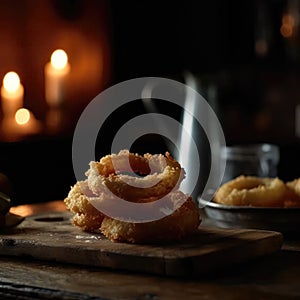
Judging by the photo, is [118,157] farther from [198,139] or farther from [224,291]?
[198,139]

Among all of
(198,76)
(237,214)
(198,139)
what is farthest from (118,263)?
(198,76)

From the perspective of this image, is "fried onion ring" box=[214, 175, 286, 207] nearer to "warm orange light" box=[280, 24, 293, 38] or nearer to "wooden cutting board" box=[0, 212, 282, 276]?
"wooden cutting board" box=[0, 212, 282, 276]

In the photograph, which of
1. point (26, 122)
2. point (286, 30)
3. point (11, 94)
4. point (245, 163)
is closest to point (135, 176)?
point (245, 163)

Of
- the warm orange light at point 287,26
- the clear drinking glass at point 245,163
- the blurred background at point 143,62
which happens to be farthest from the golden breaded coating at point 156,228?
the warm orange light at point 287,26

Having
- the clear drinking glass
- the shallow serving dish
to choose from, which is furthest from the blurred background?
the shallow serving dish

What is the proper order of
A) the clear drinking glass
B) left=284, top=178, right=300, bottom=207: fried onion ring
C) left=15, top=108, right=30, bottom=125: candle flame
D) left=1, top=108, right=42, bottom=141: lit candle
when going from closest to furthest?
left=284, top=178, right=300, bottom=207: fried onion ring → the clear drinking glass → left=1, top=108, right=42, bottom=141: lit candle → left=15, top=108, right=30, bottom=125: candle flame

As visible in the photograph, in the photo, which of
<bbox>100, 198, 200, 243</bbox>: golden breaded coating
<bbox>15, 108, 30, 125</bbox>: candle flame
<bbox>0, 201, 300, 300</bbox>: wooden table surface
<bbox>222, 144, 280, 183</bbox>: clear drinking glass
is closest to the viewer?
<bbox>0, 201, 300, 300</bbox>: wooden table surface

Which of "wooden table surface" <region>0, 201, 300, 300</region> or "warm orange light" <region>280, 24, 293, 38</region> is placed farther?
"warm orange light" <region>280, 24, 293, 38</region>
